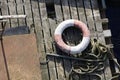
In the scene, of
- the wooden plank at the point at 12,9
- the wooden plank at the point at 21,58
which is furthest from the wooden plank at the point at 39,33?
the wooden plank at the point at 12,9

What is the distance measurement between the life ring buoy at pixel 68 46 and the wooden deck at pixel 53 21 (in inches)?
7.6

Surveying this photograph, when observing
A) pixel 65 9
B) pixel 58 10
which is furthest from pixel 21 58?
pixel 65 9

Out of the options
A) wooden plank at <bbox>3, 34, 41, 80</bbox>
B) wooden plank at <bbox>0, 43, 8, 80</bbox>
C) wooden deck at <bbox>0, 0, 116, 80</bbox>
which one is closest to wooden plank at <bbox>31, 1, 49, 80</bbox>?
wooden deck at <bbox>0, 0, 116, 80</bbox>

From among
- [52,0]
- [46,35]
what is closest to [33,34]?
[46,35]

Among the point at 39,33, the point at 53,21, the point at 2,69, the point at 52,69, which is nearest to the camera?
the point at 2,69

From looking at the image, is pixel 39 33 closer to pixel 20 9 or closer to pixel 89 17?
pixel 20 9

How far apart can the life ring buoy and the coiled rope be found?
0.20 m

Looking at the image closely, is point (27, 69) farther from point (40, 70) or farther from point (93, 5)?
point (93, 5)

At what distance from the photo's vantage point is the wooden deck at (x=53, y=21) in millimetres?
12805

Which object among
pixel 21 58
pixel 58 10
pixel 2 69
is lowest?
pixel 2 69

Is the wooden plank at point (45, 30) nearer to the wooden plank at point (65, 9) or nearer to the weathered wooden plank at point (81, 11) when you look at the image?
the wooden plank at point (65, 9)

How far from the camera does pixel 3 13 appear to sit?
509 inches

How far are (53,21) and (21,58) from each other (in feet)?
4.82

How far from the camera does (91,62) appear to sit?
1287 centimetres
